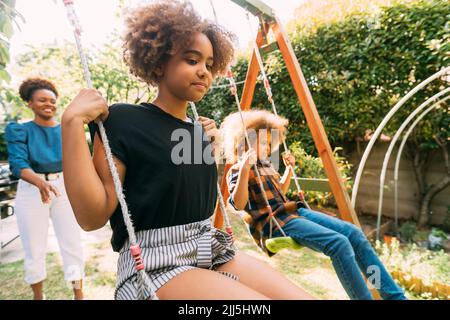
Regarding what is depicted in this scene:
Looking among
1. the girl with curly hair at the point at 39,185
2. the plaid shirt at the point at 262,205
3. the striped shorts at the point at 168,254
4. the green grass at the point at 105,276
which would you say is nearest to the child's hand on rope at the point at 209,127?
the striped shorts at the point at 168,254

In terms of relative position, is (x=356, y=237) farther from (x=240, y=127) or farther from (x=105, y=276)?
(x=105, y=276)

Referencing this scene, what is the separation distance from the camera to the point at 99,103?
83 centimetres

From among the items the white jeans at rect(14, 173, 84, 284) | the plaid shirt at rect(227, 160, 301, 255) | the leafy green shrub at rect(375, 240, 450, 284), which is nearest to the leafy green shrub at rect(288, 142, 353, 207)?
the leafy green shrub at rect(375, 240, 450, 284)

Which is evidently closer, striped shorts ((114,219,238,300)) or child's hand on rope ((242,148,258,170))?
striped shorts ((114,219,238,300))

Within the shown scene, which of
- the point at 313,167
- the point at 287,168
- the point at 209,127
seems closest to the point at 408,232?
the point at 313,167

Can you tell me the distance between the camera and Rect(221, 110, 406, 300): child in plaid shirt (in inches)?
61.7

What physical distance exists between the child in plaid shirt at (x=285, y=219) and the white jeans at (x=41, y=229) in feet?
4.18

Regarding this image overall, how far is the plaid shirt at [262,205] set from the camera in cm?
192

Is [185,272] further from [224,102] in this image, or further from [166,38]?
[224,102]

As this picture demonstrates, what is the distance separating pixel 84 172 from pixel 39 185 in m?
1.52

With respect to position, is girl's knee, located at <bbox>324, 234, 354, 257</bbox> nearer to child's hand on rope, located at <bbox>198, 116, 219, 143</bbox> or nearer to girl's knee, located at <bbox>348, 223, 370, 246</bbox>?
girl's knee, located at <bbox>348, 223, 370, 246</bbox>

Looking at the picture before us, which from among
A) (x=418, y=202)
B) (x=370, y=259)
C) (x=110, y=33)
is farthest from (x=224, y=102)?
(x=370, y=259)

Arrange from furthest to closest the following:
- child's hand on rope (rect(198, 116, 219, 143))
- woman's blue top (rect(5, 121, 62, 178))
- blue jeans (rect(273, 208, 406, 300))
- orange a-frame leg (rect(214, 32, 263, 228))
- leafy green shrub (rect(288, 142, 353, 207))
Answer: leafy green shrub (rect(288, 142, 353, 207)) → orange a-frame leg (rect(214, 32, 263, 228)) → woman's blue top (rect(5, 121, 62, 178)) → blue jeans (rect(273, 208, 406, 300)) → child's hand on rope (rect(198, 116, 219, 143))
